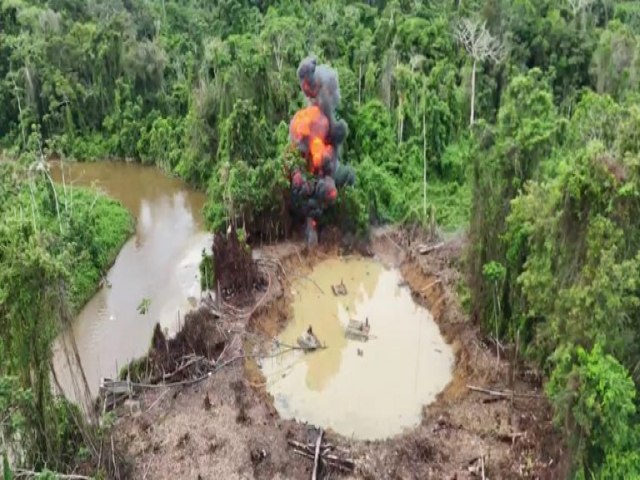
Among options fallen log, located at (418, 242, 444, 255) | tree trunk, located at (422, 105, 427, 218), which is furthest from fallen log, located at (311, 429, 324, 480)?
tree trunk, located at (422, 105, 427, 218)

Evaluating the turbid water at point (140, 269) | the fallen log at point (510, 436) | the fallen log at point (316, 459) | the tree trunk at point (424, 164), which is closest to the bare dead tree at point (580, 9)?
the tree trunk at point (424, 164)

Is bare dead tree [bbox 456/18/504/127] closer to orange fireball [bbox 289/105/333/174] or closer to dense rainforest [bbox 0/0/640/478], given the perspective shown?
dense rainforest [bbox 0/0/640/478]

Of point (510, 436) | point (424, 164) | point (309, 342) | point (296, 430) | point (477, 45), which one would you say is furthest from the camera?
point (477, 45)

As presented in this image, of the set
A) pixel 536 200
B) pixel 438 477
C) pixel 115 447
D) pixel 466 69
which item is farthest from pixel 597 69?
pixel 115 447

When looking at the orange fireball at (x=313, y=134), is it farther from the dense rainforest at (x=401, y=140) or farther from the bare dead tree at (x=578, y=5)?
the bare dead tree at (x=578, y=5)

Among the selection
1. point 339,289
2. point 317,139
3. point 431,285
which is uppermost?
point 317,139

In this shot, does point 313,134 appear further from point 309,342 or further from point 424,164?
point 309,342

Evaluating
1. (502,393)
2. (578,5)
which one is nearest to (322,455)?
(502,393)
